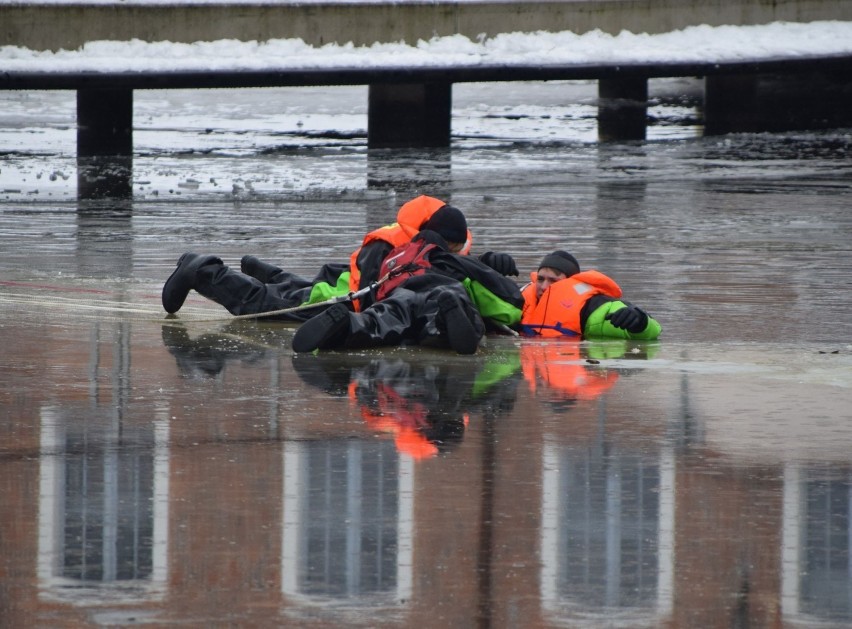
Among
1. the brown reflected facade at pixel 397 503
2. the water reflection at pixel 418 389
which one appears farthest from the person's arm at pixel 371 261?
the brown reflected facade at pixel 397 503

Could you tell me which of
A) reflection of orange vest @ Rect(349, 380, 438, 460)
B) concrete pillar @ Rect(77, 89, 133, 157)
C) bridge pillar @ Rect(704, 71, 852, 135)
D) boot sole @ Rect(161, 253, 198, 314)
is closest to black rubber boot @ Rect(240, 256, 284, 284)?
boot sole @ Rect(161, 253, 198, 314)

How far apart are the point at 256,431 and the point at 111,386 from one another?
108 centimetres

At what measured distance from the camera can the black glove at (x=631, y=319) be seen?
879 centimetres

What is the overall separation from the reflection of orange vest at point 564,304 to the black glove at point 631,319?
31cm

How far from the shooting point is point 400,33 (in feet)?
65.2

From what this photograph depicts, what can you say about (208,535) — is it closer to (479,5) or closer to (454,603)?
(454,603)

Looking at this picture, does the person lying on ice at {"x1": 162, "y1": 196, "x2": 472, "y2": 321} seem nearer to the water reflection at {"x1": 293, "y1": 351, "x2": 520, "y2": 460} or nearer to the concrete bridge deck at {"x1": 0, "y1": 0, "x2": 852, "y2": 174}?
the water reflection at {"x1": 293, "y1": 351, "x2": 520, "y2": 460}

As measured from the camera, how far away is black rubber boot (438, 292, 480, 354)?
840 cm

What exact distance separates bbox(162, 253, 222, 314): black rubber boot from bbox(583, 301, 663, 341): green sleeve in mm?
1949

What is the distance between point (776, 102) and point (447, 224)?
16357 millimetres

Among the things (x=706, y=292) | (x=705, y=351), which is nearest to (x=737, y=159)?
(x=706, y=292)

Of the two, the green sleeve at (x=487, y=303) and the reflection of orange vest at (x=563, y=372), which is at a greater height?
the green sleeve at (x=487, y=303)

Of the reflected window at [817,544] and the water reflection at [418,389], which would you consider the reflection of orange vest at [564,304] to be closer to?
the water reflection at [418,389]

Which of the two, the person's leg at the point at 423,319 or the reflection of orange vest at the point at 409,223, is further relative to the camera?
the reflection of orange vest at the point at 409,223
